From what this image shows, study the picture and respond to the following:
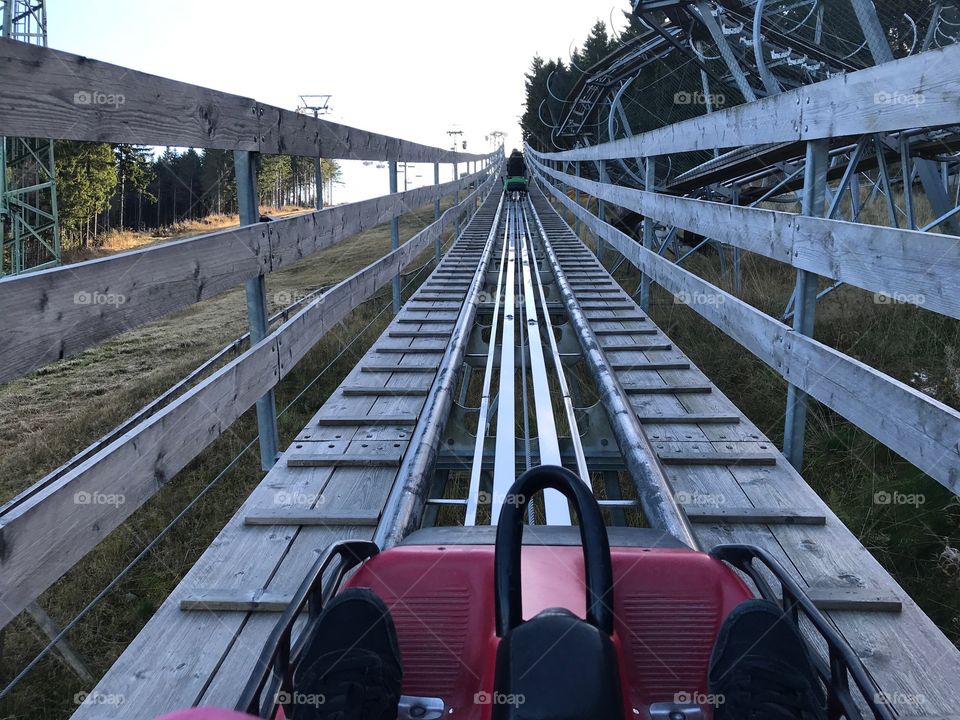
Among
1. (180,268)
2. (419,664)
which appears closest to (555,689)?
(419,664)

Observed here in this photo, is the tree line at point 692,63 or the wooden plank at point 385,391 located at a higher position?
the tree line at point 692,63

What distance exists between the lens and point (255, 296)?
9.58 ft

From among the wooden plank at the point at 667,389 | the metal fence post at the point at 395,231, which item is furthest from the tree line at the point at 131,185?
the wooden plank at the point at 667,389

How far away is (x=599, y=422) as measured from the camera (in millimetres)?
3754

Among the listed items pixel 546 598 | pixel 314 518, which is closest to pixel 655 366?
pixel 314 518

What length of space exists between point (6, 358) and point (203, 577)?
3.25 ft

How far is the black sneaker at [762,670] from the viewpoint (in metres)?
1.31

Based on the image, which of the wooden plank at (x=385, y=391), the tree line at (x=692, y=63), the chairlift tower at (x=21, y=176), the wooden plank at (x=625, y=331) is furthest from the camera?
the chairlift tower at (x=21, y=176)

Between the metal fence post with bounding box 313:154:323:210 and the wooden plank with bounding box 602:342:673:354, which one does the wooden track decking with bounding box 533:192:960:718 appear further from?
the metal fence post with bounding box 313:154:323:210

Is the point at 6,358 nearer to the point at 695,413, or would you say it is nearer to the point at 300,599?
the point at 300,599

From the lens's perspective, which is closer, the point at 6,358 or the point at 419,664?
the point at 6,358

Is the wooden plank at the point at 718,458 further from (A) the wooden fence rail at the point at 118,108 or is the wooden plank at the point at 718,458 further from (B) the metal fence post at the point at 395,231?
(B) the metal fence post at the point at 395,231

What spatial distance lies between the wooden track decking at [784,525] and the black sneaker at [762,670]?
0.46 m

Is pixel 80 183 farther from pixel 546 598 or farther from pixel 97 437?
pixel 546 598
